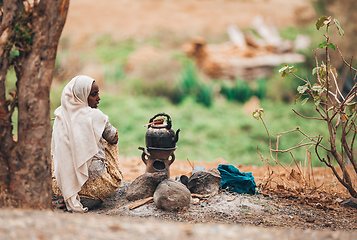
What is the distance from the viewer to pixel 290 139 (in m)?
12.4

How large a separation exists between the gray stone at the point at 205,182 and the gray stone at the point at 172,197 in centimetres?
40

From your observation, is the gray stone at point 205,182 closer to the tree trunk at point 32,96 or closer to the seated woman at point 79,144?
the seated woman at point 79,144

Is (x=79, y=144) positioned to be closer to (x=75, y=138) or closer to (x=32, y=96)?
(x=75, y=138)

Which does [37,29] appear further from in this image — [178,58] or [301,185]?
[178,58]

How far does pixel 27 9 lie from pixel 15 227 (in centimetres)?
175

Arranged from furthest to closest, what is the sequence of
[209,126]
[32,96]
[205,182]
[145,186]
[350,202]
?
[209,126] → [350,202] → [205,182] → [145,186] → [32,96]

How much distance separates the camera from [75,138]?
4.24 meters

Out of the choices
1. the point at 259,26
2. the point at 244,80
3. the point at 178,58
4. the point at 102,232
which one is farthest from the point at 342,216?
the point at 259,26

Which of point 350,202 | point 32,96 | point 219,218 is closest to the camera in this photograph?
point 32,96

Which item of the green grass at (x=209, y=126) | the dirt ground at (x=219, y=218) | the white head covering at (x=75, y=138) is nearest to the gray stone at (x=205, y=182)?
the dirt ground at (x=219, y=218)

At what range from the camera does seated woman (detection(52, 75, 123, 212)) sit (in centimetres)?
424

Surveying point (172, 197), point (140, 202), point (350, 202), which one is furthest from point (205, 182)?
point (350, 202)

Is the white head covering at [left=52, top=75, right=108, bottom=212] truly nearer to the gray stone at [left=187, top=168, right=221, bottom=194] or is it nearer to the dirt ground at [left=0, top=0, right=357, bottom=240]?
the dirt ground at [left=0, top=0, right=357, bottom=240]

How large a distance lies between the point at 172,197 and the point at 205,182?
60 cm
